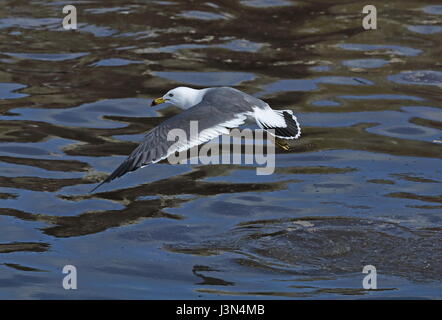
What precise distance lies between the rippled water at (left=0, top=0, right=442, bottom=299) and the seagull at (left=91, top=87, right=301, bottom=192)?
2.90 feet

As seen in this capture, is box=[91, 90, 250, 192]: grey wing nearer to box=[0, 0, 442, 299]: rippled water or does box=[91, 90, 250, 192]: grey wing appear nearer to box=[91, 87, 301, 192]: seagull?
box=[91, 87, 301, 192]: seagull

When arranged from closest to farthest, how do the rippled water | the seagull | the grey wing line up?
the grey wing, the seagull, the rippled water

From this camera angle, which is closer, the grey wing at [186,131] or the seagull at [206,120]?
the grey wing at [186,131]

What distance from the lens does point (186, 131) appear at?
9570 mm

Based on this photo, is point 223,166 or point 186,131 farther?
point 223,166

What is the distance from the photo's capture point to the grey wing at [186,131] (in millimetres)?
9148

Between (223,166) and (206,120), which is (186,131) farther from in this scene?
(223,166)

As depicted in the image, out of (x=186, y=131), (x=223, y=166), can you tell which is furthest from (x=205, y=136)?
(x=223, y=166)

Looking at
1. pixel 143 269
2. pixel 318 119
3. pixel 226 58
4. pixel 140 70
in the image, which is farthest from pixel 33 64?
pixel 143 269

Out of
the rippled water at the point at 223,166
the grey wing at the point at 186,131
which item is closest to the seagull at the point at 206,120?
the grey wing at the point at 186,131

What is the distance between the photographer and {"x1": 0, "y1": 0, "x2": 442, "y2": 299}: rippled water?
935 cm

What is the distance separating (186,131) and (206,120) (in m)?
0.34

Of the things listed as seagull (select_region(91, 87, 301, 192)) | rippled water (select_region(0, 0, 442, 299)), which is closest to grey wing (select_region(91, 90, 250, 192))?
seagull (select_region(91, 87, 301, 192))

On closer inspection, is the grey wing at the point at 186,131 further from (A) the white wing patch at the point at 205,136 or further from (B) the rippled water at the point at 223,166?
(B) the rippled water at the point at 223,166
